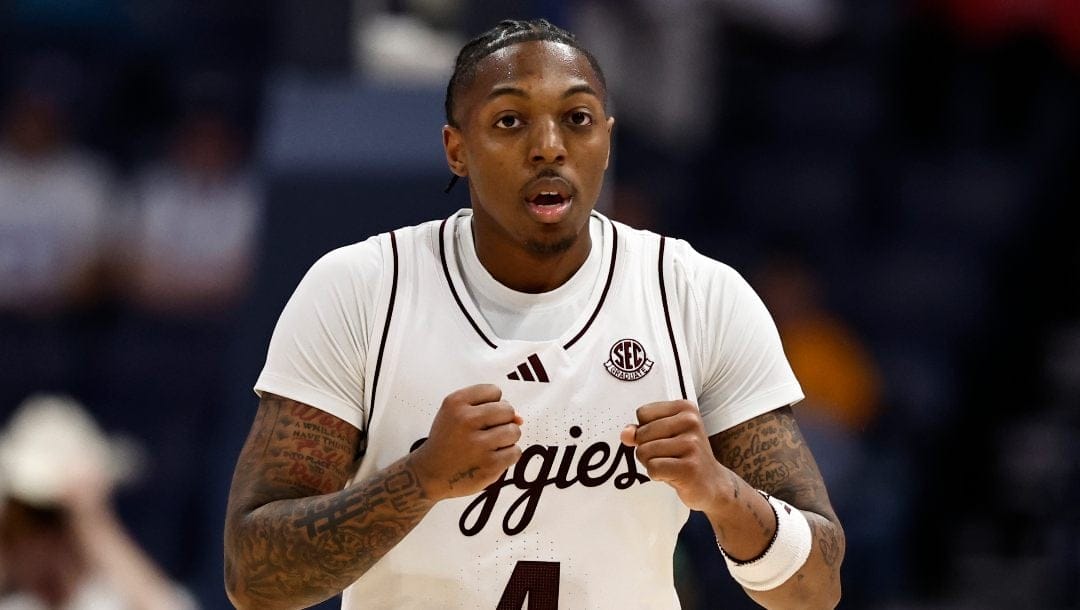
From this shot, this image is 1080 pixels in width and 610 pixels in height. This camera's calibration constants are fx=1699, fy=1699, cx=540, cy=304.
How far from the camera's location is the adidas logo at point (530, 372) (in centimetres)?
338

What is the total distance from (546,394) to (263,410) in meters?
0.57

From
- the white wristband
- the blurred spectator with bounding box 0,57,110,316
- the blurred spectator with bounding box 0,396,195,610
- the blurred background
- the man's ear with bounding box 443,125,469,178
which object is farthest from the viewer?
the blurred spectator with bounding box 0,57,110,316

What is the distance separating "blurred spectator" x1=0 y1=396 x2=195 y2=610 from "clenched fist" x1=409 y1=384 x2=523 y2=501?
3196 millimetres

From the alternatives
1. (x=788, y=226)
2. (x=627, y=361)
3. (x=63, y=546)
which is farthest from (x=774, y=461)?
(x=788, y=226)

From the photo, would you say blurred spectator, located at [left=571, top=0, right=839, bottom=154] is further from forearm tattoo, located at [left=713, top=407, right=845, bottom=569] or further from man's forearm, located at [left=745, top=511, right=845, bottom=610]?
man's forearm, located at [left=745, top=511, right=845, bottom=610]

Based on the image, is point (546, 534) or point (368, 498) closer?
point (368, 498)

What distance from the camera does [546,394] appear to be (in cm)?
338

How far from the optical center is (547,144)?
3289 mm

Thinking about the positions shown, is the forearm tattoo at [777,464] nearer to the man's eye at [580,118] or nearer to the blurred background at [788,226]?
the man's eye at [580,118]

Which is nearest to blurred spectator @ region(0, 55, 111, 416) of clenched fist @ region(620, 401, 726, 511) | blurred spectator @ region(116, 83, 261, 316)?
blurred spectator @ region(116, 83, 261, 316)

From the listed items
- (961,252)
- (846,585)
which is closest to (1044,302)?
(961,252)

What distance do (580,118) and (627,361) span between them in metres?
0.50

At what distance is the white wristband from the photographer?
10.7 ft

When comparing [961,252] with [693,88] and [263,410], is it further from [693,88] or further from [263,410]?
[263,410]
